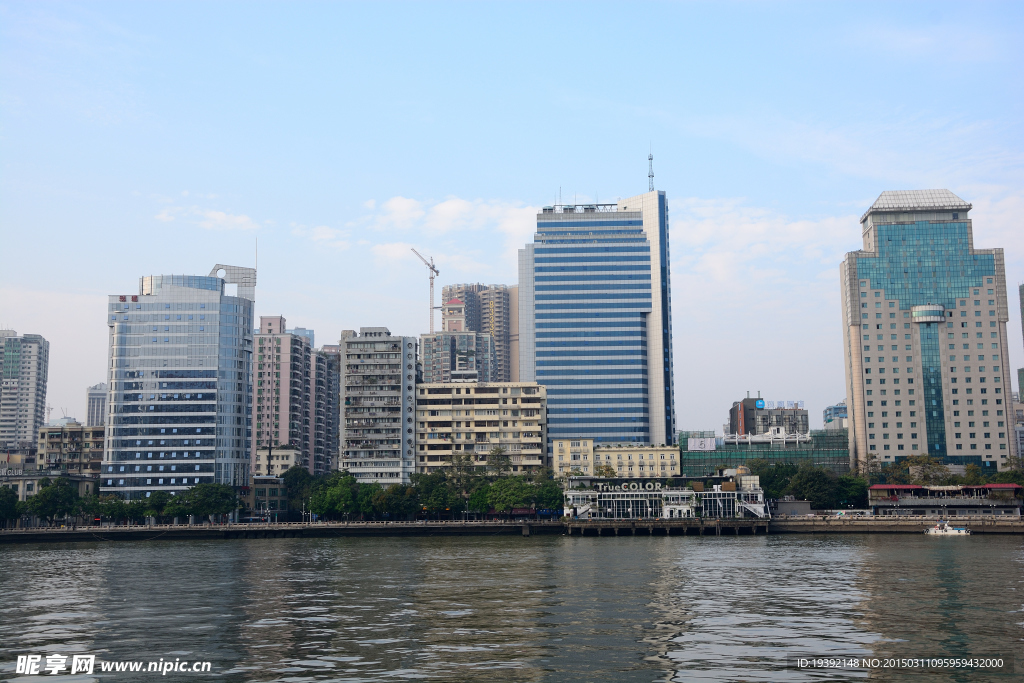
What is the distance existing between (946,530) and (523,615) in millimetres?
141021

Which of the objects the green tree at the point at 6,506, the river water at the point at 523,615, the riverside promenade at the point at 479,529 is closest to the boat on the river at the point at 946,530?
the riverside promenade at the point at 479,529

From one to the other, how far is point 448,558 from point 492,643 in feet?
227

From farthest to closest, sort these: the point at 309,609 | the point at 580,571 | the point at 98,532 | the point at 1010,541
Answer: the point at 98,532, the point at 1010,541, the point at 580,571, the point at 309,609

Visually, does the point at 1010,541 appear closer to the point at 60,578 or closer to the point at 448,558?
the point at 448,558

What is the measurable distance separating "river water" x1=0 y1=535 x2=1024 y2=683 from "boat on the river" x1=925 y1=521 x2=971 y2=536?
64.0m

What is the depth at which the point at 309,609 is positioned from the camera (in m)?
66.0

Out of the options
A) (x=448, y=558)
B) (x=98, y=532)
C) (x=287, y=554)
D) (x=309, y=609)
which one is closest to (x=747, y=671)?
(x=309, y=609)

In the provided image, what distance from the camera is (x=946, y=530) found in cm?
17475

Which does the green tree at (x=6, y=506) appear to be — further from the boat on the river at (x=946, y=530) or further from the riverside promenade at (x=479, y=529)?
the boat on the river at (x=946, y=530)

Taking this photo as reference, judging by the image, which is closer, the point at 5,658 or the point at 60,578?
the point at 5,658

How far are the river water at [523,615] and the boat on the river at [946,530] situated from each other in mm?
63982

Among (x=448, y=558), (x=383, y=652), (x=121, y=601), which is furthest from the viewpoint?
(x=448, y=558)

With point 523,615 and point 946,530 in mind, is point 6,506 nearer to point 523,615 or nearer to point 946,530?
point 523,615

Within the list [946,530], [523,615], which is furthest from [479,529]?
[523,615]
